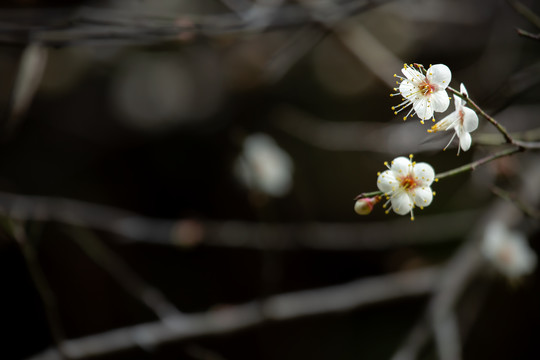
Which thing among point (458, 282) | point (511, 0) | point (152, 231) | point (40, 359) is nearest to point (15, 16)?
point (152, 231)

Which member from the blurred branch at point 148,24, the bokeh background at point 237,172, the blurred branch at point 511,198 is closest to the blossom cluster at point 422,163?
the blurred branch at point 511,198

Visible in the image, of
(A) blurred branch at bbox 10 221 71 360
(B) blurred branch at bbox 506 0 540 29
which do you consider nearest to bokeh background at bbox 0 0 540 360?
(A) blurred branch at bbox 10 221 71 360

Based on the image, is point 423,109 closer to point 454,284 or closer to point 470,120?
point 470,120

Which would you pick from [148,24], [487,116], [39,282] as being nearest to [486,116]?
[487,116]

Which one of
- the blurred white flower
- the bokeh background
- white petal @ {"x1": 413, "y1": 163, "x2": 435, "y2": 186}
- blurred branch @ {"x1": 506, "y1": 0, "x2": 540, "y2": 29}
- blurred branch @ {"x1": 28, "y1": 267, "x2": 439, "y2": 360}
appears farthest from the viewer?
the bokeh background

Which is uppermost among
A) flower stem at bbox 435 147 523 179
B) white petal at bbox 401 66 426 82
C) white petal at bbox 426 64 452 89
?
white petal at bbox 401 66 426 82

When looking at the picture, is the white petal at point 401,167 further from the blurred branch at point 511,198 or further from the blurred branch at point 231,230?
the blurred branch at point 231,230

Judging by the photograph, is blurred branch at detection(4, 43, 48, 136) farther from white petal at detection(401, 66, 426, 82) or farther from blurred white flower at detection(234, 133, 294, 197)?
blurred white flower at detection(234, 133, 294, 197)

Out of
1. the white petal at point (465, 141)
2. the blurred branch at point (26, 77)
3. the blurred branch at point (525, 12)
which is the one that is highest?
the blurred branch at point (26, 77)
